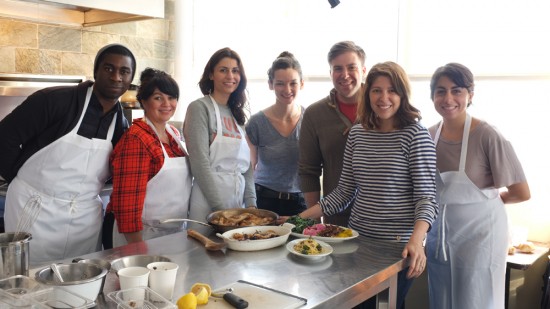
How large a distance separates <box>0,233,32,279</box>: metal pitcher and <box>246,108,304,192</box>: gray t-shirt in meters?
1.33

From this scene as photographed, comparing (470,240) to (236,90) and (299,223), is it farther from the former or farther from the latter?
(236,90)

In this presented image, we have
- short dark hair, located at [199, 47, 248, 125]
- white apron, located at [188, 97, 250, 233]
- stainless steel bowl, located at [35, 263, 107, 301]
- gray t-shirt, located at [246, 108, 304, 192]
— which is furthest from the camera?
gray t-shirt, located at [246, 108, 304, 192]

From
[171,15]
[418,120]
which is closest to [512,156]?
[418,120]

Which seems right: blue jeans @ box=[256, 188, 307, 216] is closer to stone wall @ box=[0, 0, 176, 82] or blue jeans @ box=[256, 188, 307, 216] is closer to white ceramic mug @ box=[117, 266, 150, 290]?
white ceramic mug @ box=[117, 266, 150, 290]

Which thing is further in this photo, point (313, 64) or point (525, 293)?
point (313, 64)

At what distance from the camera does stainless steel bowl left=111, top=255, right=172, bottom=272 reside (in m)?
1.39

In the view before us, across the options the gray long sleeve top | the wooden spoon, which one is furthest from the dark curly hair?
the wooden spoon

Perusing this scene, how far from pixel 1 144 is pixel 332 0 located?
1.24 meters

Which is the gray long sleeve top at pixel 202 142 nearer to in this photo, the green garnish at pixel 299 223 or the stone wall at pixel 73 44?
the green garnish at pixel 299 223

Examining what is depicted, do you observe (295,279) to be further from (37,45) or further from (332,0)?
(37,45)

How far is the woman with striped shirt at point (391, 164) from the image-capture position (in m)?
1.70

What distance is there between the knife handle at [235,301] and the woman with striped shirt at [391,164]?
69 cm

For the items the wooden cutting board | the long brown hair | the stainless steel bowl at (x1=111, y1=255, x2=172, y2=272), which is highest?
the long brown hair

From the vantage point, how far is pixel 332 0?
1.49 metres
